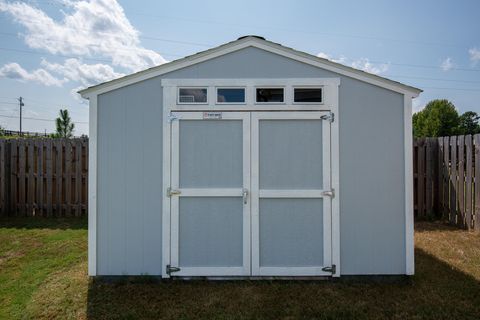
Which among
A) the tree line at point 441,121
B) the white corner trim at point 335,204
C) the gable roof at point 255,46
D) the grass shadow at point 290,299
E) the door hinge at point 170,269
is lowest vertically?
the grass shadow at point 290,299

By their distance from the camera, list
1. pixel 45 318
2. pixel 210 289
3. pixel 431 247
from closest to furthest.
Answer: pixel 45 318 → pixel 210 289 → pixel 431 247

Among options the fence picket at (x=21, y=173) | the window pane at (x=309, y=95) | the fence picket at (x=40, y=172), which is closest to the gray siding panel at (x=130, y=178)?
the window pane at (x=309, y=95)

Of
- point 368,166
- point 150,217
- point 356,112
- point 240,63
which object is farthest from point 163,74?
point 368,166

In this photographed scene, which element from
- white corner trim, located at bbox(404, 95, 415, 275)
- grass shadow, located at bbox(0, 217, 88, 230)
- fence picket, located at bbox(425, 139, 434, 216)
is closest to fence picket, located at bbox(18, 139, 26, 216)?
grass shadow, located at bbox(0, 217, 88, 230)

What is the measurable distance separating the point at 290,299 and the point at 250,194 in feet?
4.10

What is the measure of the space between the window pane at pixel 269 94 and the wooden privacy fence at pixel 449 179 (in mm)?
4293

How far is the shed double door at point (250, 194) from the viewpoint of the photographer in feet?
12.2

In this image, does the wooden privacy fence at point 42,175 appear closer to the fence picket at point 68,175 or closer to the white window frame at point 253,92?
the fence picket at point 68,175

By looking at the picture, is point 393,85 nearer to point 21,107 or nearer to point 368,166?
point 368,166

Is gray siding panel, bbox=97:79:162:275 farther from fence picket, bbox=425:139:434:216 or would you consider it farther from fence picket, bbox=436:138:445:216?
fence picket, bbox=436:138:445:216

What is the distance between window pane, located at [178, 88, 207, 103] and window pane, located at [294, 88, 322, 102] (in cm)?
114

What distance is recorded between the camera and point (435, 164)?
22.1 ft

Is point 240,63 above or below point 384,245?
above

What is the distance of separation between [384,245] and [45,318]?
382 cm
